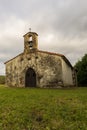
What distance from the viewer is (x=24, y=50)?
29.7 meters

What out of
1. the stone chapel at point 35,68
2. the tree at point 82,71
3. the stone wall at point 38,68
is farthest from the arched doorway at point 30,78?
the tree at point 82,71

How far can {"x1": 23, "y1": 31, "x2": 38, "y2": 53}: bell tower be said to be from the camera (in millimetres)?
29047

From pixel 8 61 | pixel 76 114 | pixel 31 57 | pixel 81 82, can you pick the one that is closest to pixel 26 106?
pixel 76 114

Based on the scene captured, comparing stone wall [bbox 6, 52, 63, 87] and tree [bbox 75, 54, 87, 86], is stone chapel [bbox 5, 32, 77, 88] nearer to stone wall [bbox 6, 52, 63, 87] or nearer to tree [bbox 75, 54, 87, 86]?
stone wall [bbox 6, 52, 63, 87]

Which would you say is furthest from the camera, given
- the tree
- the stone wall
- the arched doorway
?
the tree

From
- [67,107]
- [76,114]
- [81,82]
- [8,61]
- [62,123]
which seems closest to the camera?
[62,123]

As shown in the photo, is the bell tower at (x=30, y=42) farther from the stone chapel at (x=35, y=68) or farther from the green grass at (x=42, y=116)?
the green grass at (x=42, y=116)

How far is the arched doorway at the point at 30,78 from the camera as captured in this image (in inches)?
A: 1116

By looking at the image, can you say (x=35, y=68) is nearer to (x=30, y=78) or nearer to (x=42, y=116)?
(x=30, y=78)

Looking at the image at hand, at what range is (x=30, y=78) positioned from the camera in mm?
28719

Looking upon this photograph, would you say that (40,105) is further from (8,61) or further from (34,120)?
(8,61)

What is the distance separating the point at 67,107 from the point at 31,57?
1900 cm

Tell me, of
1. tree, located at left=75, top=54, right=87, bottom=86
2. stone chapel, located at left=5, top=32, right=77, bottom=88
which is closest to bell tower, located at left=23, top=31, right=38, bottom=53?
stone chapel, located at left=5, top=32, right=77, bottom=88

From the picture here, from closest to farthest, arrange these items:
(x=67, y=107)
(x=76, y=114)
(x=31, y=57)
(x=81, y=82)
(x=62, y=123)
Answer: (x=62, y=123) → (x=76, y=114) → (x=67, y=107) → (x=31, y=57) → (x=81, y=82)
